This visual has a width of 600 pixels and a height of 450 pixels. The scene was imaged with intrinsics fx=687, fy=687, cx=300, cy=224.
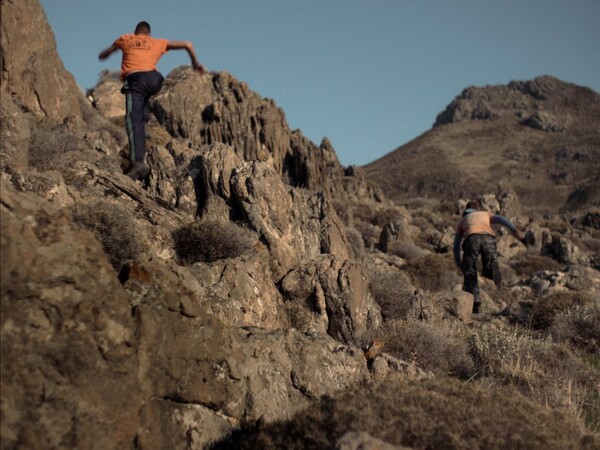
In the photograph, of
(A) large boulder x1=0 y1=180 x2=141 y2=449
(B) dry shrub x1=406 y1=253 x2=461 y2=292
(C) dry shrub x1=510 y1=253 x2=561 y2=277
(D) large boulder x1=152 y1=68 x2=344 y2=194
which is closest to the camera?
(A) large boulder x1=0 y1=180 x2=141 y2=449

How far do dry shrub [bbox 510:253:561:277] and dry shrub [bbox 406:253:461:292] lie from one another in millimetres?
7086

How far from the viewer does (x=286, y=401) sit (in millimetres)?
5332

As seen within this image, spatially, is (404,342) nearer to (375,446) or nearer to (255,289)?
(255,289)

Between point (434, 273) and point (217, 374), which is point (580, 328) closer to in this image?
point (434, 273)

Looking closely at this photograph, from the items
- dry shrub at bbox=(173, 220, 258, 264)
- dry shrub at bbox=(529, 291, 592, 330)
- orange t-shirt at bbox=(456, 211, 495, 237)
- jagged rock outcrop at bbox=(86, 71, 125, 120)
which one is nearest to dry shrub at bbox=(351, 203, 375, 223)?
jagged rock outcrop at bbox=(86, 71, 125, 120)

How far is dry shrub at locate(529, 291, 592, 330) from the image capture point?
44.3ft

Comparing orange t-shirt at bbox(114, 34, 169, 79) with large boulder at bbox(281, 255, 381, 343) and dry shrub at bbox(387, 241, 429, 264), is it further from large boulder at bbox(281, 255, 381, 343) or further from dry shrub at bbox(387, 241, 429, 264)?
dry shrub at bbox(387, 241, 429, 264)

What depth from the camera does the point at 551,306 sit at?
1378 centimetres

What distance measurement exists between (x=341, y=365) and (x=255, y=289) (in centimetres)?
192

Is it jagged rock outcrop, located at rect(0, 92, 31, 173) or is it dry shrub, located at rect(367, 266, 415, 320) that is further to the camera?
dry shrub, located at rect(367, 266, 415, 320)

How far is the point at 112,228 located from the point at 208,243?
154cm

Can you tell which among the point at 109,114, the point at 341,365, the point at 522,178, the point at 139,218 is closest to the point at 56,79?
the point at 109,114

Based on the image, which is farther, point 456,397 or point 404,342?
point 404,342

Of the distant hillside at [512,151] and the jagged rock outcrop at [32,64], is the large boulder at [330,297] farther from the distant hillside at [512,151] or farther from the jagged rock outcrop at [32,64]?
the distant hillside at [512,151]
